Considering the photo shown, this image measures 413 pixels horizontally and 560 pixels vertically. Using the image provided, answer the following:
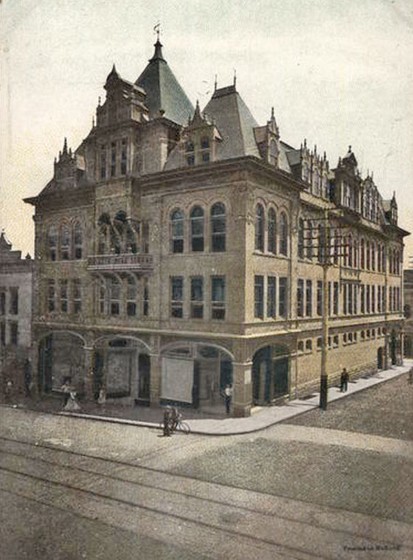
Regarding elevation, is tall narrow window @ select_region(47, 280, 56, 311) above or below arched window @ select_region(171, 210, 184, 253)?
below

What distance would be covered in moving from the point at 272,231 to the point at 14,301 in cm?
1521

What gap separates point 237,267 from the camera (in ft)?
69.1

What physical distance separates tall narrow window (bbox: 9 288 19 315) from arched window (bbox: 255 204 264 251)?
14.3 meters

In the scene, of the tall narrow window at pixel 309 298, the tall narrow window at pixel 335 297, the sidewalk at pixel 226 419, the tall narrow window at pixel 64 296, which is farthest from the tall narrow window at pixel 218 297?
the tall narrow window at pixel 335 297

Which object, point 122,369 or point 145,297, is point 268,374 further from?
point 122,369

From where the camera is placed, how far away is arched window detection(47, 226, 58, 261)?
26.0 metres

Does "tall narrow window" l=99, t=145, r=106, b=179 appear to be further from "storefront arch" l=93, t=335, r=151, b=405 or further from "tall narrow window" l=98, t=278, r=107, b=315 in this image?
"storefront arch" l=93, t=335, r=151, b=405

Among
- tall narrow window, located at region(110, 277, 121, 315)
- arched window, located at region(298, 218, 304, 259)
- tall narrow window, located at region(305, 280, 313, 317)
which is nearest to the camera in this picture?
tall narrow window, located at region(110, 277, 121, 315)

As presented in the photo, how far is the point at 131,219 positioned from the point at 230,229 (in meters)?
5.10

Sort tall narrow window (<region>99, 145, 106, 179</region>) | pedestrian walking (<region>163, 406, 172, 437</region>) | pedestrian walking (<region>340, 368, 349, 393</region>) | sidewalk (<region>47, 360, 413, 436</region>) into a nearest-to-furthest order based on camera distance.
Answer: pedestrian walking (<region>163, 406, 172, 437</region>)
sidewalk (<region>47, 360, 413, 436</region>)
tall narrow window (<region>99, 145, 106, 179</region>)
pedestrian walking (<region>340, 368, 349, 393</region>)

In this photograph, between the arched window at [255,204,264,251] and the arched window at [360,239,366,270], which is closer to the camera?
the arched window at [255,204,264,251]

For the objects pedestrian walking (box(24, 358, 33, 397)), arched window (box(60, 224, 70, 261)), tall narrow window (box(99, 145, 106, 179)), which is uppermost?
tall narrow window (box(99, 145, 106, 179))

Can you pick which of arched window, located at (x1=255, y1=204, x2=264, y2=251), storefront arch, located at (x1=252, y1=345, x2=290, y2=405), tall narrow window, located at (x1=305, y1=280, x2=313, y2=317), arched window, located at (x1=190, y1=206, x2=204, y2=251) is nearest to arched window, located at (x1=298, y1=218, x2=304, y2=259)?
tall narrow window, located at (x1=305, y1=280, x2=313, y2=317)

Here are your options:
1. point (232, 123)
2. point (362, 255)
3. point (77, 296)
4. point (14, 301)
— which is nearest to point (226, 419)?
point (77, 296)
